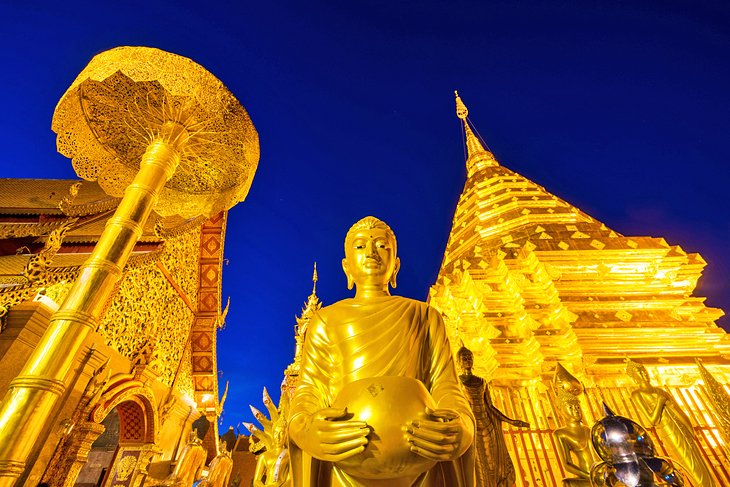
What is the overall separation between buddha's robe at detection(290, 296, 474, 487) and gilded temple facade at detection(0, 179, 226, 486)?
3824 mm

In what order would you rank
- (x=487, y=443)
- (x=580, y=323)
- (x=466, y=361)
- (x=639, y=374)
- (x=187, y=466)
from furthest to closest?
(x=580, y=323) → (x=187, y=466) → (x=639, y=374) → (x=466, y=361) → (x=487, y=443)

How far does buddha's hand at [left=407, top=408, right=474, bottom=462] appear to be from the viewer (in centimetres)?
120

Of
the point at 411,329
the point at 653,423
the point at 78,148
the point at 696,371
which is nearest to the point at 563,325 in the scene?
the point at 696,371

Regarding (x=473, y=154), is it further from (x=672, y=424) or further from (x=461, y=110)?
(x=672, y=424)

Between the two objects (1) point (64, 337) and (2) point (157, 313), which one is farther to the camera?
(2) point (157, 313)

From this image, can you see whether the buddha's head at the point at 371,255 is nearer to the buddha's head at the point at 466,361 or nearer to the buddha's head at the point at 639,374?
the buddha's head at the point at 466,361

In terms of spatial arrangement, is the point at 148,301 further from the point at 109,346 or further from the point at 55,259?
the point at 55,259

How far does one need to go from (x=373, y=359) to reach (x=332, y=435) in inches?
20.0

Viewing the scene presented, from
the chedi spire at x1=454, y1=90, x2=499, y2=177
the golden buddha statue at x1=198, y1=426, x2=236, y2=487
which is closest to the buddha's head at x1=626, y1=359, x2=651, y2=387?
the golden buddha statue at x1=198, y1=426, x2=236, y2=487

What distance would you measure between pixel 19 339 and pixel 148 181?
7.45ft

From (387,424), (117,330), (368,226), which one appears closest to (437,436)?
(387,424)

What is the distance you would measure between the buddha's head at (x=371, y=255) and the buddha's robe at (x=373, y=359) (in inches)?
5.0

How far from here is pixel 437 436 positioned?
3.92 ft

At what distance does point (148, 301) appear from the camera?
666 centimetres
